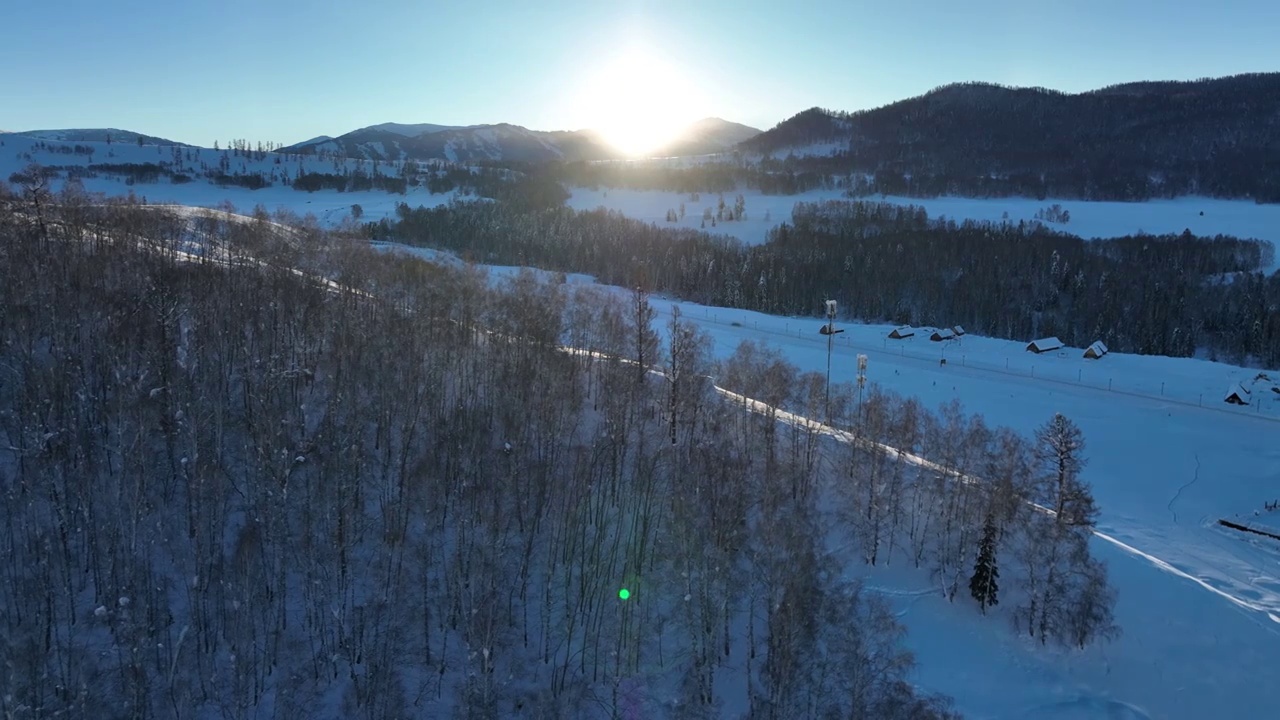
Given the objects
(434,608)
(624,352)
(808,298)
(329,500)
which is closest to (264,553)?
(329,500)

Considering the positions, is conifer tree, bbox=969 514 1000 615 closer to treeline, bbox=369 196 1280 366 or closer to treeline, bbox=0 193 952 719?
treeline, bbox=0 193 952 719

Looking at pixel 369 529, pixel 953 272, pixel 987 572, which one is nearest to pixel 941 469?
pixel 987 572

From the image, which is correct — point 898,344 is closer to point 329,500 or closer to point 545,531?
point 545,531

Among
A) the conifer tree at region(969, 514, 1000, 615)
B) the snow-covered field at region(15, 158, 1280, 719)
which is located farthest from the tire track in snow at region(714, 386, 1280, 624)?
the conifer tree at region(969, 514, 1000, 615)

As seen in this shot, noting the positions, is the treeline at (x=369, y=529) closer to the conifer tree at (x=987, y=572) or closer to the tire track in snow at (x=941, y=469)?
the tire track in snow at (x=941, y=469)

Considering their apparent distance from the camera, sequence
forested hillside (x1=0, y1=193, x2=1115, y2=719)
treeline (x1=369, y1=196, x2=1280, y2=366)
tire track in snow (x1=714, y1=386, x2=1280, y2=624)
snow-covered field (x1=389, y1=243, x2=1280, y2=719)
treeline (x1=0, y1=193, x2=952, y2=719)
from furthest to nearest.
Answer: treeline (x1=369, y1=196, x2=1280, y2=366) < tire track in snow (x1=714, y1=386, x2=1280, y2=624) < snow-covered field (x1=389, y1=243, x2=1280, y2=719) < forested hillside (x1=0, y1=193, x2=1115, y2=719) < treeline (x1=0, y1=193, x2=952, y2=719)

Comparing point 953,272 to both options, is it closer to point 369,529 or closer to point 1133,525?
point 1133,525

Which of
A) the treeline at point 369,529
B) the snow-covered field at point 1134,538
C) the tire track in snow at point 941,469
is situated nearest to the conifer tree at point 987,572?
the snow-covered field at point 1134,538
